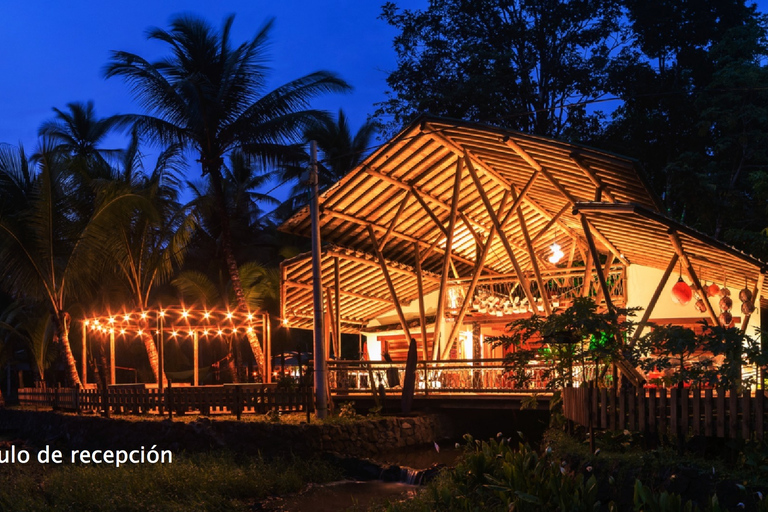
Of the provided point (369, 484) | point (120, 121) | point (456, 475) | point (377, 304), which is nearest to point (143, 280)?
point (120, 121)

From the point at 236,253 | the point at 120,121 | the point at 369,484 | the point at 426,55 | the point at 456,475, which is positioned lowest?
the point at 369,484

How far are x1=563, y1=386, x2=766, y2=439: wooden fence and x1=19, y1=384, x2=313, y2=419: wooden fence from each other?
773cm

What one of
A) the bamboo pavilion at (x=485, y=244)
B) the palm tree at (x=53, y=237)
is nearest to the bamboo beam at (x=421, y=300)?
the bamboo pavilion at (x=485, y=244)

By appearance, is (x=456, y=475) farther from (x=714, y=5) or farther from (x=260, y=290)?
(x=714, y=5)

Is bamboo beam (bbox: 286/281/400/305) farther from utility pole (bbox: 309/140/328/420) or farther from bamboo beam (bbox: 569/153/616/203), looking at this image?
bamboo beam (bbox: 569/153/616/203)

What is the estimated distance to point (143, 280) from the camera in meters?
27.3

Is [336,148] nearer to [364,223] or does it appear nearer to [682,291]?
[364,223]

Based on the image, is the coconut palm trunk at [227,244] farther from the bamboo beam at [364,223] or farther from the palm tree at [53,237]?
the bamboo beam at [364,223]

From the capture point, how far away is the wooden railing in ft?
59.6

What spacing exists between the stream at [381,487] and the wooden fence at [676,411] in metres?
3.57

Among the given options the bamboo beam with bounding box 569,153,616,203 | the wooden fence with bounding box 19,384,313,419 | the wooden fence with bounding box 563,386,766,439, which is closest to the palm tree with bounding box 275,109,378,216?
the wooden fence with bounding box 19,384,313,419

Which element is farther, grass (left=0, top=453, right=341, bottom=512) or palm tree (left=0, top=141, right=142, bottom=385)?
palm tree (left=0, top=141, right=142, bottom=385)

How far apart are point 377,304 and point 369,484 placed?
13.4 m

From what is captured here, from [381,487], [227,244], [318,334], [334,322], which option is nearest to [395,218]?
[334,322]
